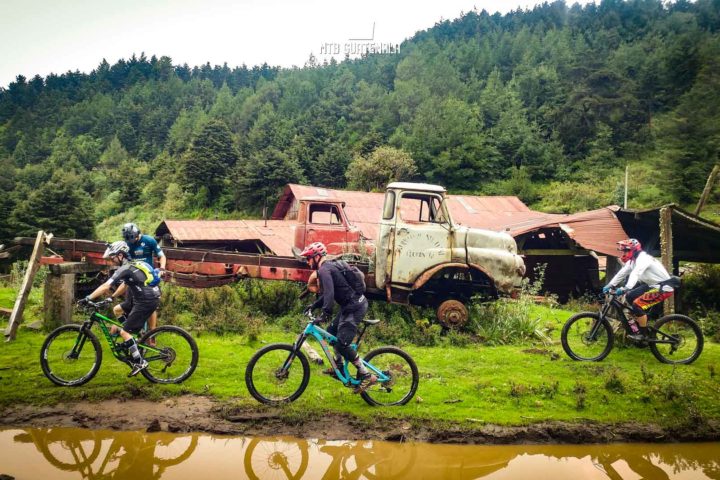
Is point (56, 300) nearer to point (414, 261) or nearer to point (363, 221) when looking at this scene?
point (414, 261)

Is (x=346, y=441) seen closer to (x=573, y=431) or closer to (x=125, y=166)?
(x=573, y=431)

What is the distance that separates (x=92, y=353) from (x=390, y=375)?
4.28m

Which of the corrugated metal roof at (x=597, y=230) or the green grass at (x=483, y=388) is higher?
the corrugated metal roof at (x=597, y=230)

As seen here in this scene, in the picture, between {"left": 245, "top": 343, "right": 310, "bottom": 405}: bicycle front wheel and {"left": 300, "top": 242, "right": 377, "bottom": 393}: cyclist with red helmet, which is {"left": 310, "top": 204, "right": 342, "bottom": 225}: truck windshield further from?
{"left": 245, "top": 343, "right": 310, "bottom": 405}: bicycle front wheel

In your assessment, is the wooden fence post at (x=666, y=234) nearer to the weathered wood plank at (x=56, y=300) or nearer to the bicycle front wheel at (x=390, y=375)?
the bicycle front wheel at (x=390, y=375)

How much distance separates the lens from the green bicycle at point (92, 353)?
21.6ft

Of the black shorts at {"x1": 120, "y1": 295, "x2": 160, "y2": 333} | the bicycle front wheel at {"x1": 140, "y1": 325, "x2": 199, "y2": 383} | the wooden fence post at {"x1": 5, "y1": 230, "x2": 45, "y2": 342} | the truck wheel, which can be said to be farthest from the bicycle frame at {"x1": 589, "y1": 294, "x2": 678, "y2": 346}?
the wooden fence post at {"x1": 5, "y1": 230, "x2": 45, "y2": 342}

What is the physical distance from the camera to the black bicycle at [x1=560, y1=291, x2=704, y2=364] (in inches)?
334

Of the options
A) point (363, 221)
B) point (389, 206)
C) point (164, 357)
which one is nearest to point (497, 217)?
point (363, 221)

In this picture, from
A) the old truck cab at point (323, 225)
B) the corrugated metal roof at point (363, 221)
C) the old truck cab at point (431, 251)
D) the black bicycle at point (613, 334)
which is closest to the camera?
the black bicycle at point (613, 334)

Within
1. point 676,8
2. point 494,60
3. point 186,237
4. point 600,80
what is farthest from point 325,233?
point 676,8

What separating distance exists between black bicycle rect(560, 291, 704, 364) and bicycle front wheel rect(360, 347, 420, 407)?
3673 millimetres

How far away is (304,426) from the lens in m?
5.87

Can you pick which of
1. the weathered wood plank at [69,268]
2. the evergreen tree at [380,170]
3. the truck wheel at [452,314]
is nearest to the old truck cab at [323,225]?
the truck wheel at [452,314]
